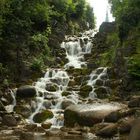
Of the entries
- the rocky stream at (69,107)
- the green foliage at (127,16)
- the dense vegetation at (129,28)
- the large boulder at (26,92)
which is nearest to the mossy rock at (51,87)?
the rocky stream at (69,107)

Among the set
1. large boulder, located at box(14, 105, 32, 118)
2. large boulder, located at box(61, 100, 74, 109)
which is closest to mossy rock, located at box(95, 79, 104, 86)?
large boulder, located at box(61, 100, 74, 109)

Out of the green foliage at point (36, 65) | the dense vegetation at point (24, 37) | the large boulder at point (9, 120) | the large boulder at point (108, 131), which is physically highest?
the dense vegetation at point (24, 37)

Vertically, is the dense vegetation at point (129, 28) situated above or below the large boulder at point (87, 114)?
above

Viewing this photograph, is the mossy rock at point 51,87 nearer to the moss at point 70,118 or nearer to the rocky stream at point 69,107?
the rocky stream at point 69,107

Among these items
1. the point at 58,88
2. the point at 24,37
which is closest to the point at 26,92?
the point at 58,88

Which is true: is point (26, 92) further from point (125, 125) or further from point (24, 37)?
point (125, 125)

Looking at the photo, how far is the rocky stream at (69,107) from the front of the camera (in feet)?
52.6

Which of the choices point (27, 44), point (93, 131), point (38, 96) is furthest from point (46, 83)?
point (93, 131)

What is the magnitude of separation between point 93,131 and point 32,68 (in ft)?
36.4

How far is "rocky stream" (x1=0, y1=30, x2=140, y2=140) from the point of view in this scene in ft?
52.6

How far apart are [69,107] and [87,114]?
148 centimetres

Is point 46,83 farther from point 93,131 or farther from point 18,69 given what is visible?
A: point 93,131

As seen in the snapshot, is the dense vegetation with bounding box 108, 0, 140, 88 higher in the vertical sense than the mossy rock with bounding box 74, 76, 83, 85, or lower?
higher

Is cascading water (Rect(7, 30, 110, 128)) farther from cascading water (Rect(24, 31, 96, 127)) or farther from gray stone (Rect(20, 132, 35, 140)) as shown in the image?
gray stone (Rect(20, 132, 35, 140))
